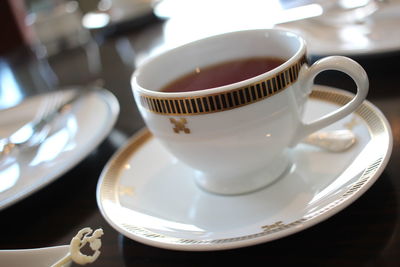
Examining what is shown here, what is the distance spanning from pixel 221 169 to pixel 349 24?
1.44 ft

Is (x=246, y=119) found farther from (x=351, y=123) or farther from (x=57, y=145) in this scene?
(x=57, y=145)

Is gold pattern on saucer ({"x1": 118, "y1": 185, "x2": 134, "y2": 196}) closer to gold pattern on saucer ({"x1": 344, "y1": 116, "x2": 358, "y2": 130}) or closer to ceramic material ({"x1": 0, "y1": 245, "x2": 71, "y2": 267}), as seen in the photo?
ceramic material ({"x1": 0, "y1": 245, "x2": 71, "y2": 267})

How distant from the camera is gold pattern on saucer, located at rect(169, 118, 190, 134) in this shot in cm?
43

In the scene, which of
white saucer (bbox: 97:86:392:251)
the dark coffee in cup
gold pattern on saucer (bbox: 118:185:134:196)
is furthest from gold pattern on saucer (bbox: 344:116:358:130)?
gold pattern on saucer (bbox: 118:185:134:196)

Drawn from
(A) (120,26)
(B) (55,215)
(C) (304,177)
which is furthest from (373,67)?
(A) (120,26)

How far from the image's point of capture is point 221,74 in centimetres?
55

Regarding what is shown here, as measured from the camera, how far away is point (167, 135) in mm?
462

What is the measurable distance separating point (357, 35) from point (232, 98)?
1.28 feet

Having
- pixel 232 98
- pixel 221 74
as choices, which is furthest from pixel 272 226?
pixel 221 74

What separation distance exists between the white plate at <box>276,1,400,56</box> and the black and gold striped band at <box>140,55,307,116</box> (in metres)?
0.23

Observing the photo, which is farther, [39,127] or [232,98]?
[39,127]

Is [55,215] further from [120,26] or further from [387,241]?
[120,26]

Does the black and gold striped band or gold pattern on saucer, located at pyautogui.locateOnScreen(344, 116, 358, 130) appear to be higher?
the black and gold striped band

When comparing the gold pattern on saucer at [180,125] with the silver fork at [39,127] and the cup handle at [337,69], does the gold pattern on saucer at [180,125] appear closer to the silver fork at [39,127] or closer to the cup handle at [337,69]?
the cup handle at [337,69]
